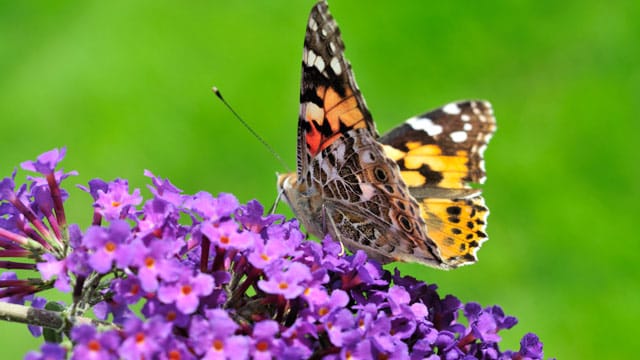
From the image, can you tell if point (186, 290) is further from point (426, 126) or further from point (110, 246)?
point (426, 126)

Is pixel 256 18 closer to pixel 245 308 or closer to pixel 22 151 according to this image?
pixel 22 151

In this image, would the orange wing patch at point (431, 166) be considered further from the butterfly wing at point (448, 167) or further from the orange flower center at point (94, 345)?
the orange flower center at point (94, 345)

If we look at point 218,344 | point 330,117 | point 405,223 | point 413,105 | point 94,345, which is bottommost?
point 94,345

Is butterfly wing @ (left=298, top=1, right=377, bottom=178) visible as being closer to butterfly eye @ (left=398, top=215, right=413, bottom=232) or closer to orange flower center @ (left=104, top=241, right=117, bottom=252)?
butterfly eye @ (left=398, top=215, right=413, bottom=232)

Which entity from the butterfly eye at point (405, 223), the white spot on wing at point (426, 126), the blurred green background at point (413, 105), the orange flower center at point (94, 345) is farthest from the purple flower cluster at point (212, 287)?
the blurred green background at point (413, 105)

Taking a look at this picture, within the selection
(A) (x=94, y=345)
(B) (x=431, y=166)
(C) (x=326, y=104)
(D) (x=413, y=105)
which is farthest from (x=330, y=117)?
(D) (x=413, y=105)
